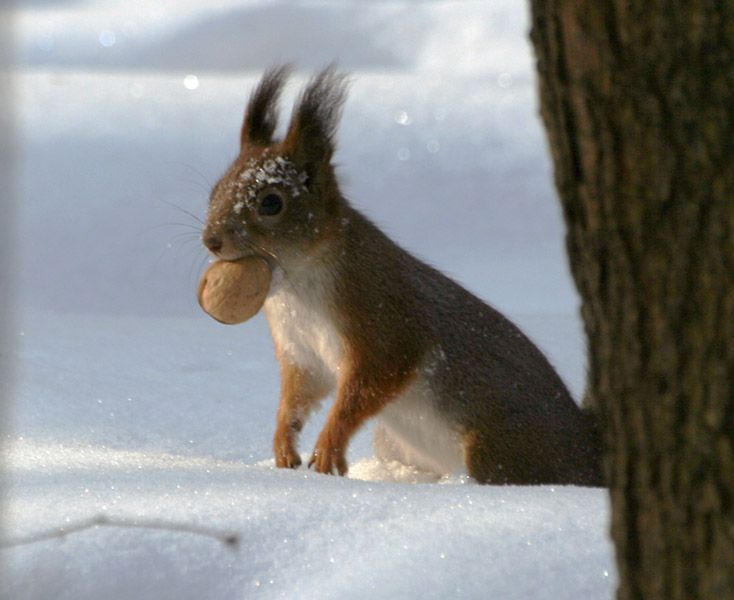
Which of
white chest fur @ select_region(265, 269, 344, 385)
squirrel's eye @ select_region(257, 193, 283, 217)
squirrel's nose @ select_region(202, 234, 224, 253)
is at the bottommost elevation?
white chest fur @ select_region(265, 269, 344, 385)

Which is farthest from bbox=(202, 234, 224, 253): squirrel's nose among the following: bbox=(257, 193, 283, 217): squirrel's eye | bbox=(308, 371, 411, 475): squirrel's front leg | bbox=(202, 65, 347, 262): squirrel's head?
bbox=(308, 371, 411, 475): squirrel's front leg

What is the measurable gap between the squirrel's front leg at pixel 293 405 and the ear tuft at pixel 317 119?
0.48m

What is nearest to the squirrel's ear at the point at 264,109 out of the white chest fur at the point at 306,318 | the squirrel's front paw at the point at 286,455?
the white chest fur at the point at 306,318

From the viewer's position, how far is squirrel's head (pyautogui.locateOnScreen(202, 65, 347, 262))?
216cm

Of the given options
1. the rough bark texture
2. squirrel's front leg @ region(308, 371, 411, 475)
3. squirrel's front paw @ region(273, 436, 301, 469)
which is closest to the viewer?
the rough bark texture

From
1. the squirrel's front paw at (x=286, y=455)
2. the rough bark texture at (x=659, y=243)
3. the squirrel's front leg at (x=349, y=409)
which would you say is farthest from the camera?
the squirrel's front paw at (x=286, y=455)

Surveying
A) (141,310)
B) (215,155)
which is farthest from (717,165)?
(215,155)

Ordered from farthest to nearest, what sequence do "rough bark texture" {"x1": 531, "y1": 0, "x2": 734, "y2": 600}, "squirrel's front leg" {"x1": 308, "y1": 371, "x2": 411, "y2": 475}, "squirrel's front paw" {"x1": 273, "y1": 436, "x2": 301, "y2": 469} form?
"squirrel's front paw" {"x1": 273, "y1": 436, "x2": 301, "y2": 469}
"squirrel's front leg" {"x1": 308, "y1": 371, "x2": 411, "y2": 475}
"rough bark texture" {"x1": 531, "y1": 0, "x2": 734, "y2": 600}

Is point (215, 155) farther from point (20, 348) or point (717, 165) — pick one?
point (717, 165)

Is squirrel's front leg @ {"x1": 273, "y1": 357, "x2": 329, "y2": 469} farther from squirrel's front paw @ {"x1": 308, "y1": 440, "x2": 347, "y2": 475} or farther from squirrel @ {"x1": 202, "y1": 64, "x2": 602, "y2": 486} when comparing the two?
squirrel's front paw @ {"x1": 308, "y1": 440, "x2": 347, "y2": 475}

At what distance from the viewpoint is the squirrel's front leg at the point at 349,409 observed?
7.01 ft

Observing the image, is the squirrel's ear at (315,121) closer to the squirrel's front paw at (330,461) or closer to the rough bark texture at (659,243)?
the squirrel's front paw at (330,461)

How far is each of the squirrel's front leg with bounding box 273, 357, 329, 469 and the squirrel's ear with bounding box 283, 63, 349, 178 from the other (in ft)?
1.54

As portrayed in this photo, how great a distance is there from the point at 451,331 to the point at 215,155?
A: 9.76ft
